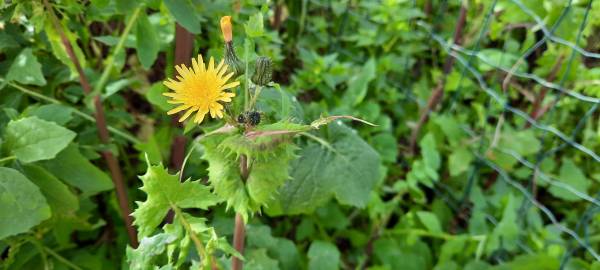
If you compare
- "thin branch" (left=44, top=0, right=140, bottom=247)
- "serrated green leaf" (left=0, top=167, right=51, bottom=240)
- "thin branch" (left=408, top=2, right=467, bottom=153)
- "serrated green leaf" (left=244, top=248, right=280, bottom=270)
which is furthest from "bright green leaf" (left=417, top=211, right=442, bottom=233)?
"serrated green leaf" (left=0, top=167, right=51, bottom=240)

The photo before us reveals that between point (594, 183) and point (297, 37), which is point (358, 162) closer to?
point (297, 37)

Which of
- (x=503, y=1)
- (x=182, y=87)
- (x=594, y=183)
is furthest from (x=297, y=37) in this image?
(x=182, y=87)

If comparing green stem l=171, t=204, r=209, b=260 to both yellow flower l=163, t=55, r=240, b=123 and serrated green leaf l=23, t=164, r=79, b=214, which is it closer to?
yellow flower l=163, t=55, r=240, b=123

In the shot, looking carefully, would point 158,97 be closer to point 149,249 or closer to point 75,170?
point 75,170

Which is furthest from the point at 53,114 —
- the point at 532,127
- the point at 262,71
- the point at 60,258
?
the point at 532,127

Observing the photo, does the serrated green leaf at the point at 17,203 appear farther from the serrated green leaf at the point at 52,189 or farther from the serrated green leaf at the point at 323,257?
the serrated green leaf at the point at 323,257
